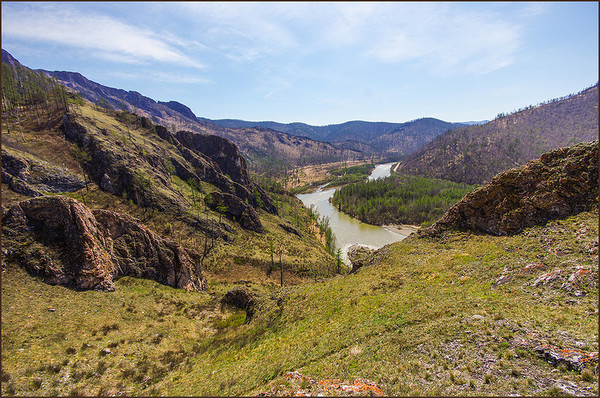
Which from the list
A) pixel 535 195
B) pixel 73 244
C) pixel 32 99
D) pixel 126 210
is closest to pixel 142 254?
pixel 73 244

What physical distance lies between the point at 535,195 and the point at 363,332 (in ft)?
92.9

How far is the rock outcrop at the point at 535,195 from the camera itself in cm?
2506

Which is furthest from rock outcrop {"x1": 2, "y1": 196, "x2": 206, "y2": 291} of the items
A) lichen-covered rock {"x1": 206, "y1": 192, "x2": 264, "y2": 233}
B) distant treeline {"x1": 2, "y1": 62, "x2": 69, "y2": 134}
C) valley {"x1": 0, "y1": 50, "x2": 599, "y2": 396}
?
distant treeline {"x1": 2, "y1": 62, "x2": 69, "y2": 134}

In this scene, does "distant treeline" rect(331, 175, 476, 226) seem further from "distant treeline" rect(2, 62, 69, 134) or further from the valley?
"distant treeline" rect(2, 62, 69, 134)

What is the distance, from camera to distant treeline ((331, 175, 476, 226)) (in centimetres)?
14427

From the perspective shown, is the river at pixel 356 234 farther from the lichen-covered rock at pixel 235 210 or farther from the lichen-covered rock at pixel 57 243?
the lichen-covered rock at pixel 57 243

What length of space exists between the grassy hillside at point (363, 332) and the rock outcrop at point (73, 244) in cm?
165

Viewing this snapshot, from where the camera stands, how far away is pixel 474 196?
1407 inches

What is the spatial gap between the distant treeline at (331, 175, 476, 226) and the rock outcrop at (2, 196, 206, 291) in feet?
417

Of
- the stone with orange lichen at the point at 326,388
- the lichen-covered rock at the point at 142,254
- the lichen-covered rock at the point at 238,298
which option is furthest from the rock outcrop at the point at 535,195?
the lichen-covered rock at the point at 142,254

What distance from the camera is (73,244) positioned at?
28.5 m

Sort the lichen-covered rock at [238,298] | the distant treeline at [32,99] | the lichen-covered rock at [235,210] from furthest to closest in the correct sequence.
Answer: the lichen-covered rock at [235,210] → the distant treeline at [32,99] → the lichen-covered rock at [238,298]

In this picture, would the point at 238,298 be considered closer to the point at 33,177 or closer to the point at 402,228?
the point at 33,177

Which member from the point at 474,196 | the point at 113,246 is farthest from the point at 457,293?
the point at 113,246
